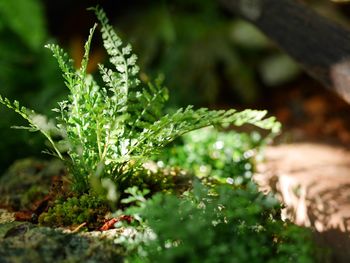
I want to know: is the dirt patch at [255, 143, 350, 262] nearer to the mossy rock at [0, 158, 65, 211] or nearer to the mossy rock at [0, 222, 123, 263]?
the mossy rock at [0, 222, 123, 263]

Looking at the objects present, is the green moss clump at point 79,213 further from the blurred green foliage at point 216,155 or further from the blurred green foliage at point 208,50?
the blurred green foliage at point 208,50

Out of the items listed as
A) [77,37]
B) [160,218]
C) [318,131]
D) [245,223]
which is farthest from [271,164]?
[77,37]

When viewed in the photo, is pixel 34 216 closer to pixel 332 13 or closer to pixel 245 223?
pixel 245 223

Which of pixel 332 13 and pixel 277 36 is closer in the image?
pixel 277 36

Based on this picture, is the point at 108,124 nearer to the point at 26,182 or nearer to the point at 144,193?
the point at 144,193

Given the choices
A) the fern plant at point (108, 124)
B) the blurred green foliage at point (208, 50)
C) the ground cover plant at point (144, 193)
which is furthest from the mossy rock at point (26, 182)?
the blurred green foliage at point (208, 50)

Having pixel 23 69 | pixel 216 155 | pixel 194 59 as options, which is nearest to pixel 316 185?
pixel 216 155

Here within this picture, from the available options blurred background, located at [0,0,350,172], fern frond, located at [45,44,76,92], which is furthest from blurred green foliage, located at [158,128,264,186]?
fern frond, located at [45,44,76,92]
